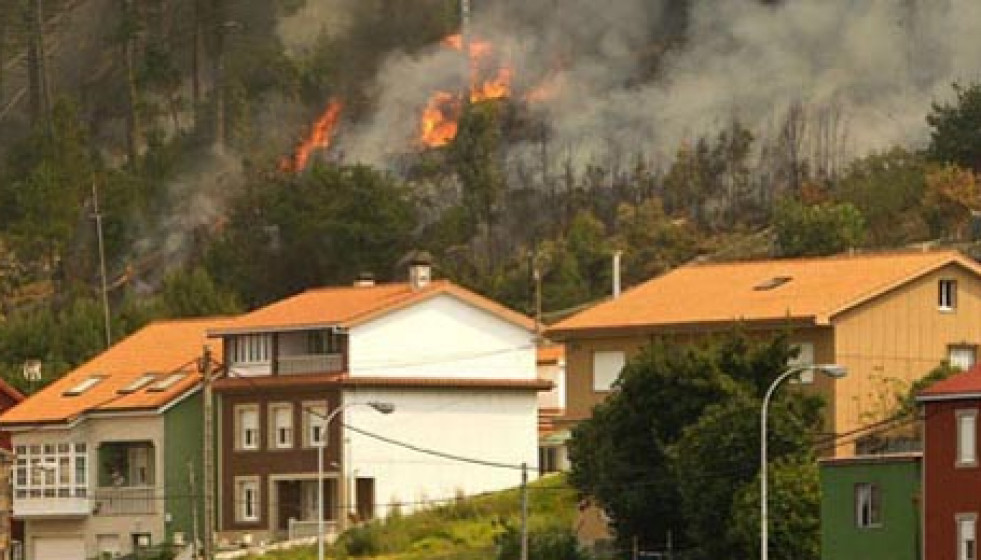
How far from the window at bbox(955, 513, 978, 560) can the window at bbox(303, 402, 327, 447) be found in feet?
108

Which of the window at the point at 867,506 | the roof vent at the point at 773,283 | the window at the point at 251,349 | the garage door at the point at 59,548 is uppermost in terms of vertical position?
the roof vent at the point at 773,283

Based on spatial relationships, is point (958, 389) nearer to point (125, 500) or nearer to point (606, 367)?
point (606, 367)

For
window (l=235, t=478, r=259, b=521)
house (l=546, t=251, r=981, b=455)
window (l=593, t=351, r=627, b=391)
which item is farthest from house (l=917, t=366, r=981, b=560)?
window (l=235, t=478, r=259, b=521)

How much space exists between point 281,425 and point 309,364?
203cm

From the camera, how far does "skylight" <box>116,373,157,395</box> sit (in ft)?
344

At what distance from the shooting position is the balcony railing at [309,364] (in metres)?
99.7

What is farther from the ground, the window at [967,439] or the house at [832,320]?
the house at [832,320]

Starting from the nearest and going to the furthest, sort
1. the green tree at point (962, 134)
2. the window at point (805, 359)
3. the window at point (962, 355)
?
the window at point (805, 359) < the window at point (962, 355) < the green tree at point (962, 134)

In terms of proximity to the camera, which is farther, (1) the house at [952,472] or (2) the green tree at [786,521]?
(2) the green tree at [786,521]

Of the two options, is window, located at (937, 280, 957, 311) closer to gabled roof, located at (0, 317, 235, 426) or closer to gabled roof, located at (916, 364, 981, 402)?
gabled roof, located at (916, 364, 981, 402)

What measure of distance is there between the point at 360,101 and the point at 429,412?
9234 centimetres

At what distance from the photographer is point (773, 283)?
91062mm

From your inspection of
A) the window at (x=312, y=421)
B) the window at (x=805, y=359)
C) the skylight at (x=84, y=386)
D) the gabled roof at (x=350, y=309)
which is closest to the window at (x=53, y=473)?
the skylight at (x=84, y=386)

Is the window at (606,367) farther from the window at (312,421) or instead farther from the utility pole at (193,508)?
the utility pole at (193,508)
